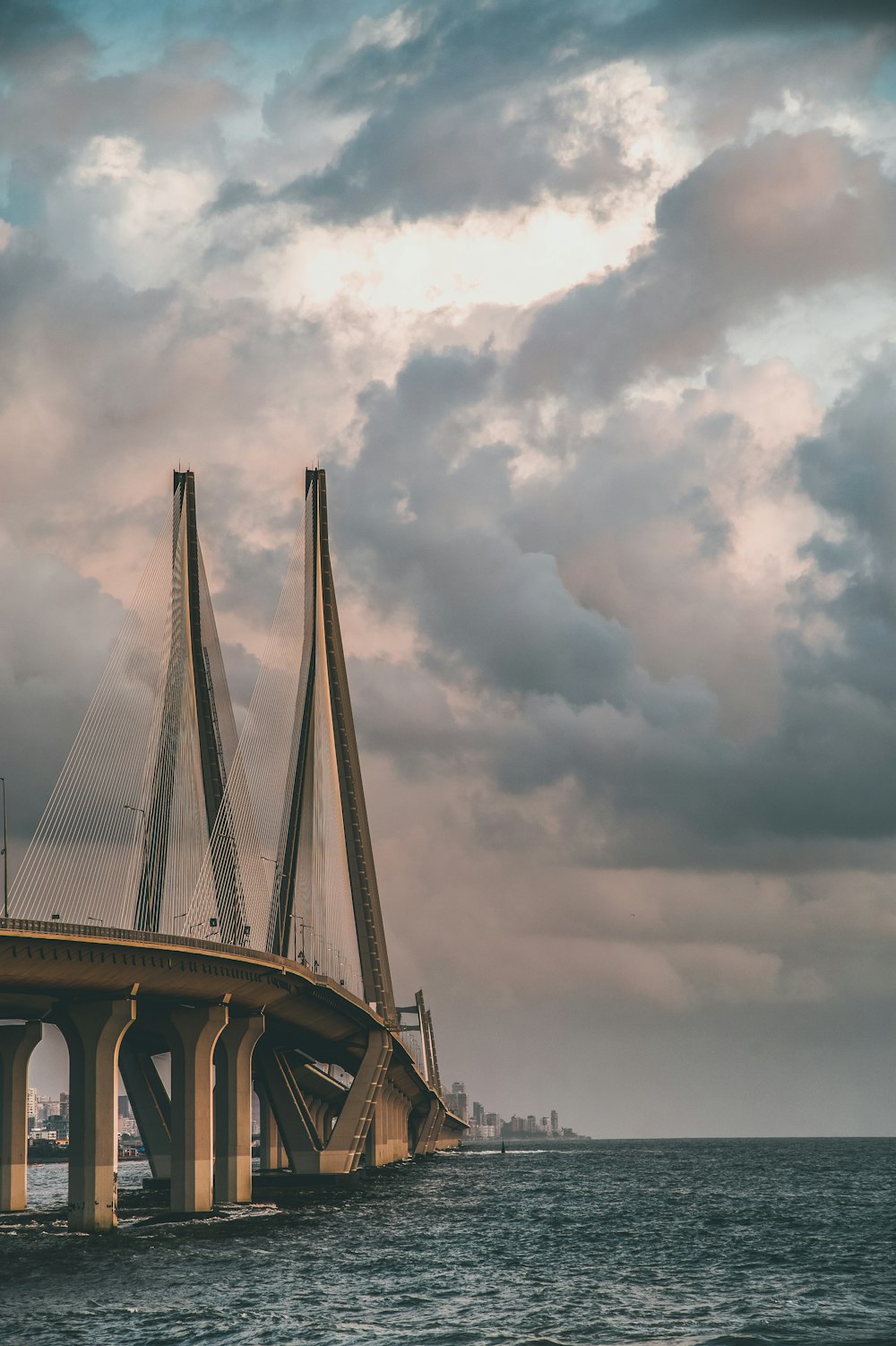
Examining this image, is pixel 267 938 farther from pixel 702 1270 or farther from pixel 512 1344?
pixel 512 1344

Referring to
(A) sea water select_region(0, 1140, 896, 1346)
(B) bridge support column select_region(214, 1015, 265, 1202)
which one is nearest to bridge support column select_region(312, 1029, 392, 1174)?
(A) sea water select_region(0, 1140, 896, 1346)

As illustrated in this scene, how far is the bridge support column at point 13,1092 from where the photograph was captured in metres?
79.1

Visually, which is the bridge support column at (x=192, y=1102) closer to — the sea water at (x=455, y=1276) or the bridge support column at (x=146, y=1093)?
the sea water at (x=455, y=1276)

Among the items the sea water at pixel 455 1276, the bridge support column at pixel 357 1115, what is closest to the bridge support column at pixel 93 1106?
the sea water at pixel 455 1276

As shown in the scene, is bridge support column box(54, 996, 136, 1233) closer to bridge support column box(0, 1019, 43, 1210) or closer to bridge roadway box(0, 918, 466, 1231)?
bridge roadway box(0, 918, 466, 1231)

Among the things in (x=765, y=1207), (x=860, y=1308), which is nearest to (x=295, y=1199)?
(x=765, y=1207)

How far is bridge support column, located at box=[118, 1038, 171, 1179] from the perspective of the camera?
10031 centimetres

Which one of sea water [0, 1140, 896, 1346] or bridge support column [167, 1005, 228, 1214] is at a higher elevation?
bridge support column [167, 1005, 228, 1214]

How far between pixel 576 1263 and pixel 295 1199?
3617 cm

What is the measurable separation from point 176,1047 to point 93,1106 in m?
10.3

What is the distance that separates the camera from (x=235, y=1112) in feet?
273

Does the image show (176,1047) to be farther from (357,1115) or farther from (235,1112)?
(357,1115)

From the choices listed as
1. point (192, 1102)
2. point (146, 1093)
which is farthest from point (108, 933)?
point (146, 1093)

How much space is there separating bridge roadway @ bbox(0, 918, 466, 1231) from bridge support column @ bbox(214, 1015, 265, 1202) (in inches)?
3.3
